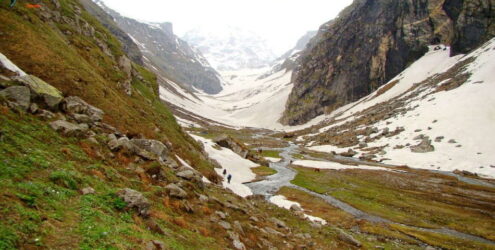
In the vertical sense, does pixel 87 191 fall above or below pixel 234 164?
above

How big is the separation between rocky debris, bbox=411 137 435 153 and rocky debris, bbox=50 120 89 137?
9405 centimetres

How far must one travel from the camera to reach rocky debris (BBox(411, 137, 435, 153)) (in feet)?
283

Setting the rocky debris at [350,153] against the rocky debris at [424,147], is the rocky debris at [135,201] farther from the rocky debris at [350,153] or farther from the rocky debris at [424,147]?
the rocky debris at [350,153]

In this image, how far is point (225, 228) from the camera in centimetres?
1997

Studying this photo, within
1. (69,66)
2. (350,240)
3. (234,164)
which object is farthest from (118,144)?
(234,164)

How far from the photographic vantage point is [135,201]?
14984 mm

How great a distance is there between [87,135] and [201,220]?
1011 centimetres

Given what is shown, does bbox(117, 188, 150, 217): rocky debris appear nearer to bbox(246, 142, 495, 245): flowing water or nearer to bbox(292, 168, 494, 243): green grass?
bbox(246, 142, 495, 245): flowing water

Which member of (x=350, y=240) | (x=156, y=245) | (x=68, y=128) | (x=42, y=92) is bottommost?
(x=350, y=240)

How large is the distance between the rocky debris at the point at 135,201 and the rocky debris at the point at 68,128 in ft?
22.6

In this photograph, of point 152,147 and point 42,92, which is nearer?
point 42,92

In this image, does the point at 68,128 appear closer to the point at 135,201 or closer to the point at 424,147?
the point at 135,201

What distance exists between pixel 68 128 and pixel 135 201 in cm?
825

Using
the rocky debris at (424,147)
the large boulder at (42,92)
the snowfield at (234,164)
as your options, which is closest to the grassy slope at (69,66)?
the large boulder at (42,92)
